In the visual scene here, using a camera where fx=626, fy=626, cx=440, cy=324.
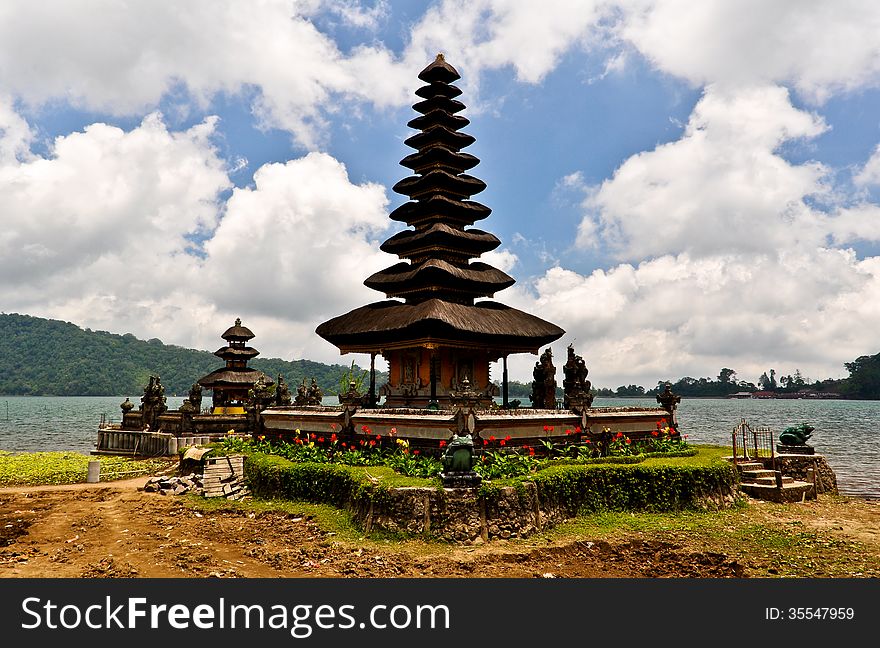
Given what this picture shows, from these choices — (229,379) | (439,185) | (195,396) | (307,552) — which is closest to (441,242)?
(439,185)

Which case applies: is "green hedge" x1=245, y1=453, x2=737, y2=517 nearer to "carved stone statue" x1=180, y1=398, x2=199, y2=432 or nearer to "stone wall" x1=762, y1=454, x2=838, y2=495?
"stone wall" x1=762, y1=454, x2=838, y2=495

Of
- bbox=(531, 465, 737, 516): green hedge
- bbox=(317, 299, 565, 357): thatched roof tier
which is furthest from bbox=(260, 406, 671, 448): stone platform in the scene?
bbox=(317, 299, 565, 357): thatched roof tier

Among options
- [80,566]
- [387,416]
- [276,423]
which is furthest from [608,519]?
[276,423]

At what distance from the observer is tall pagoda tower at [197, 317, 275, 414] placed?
50656 millimetres

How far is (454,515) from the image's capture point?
601 inches

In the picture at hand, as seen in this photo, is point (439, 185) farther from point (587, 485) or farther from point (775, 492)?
point (775, 492)

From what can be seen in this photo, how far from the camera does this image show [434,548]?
47.3ft

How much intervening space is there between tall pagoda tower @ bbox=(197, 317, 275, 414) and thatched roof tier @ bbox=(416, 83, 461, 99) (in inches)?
1011

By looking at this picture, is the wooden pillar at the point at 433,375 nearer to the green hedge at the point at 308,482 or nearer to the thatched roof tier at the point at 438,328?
the thatched roof tier at the point at 438,328

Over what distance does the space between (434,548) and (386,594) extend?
4.19 metres

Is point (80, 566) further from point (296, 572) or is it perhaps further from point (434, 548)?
point (434, 548)

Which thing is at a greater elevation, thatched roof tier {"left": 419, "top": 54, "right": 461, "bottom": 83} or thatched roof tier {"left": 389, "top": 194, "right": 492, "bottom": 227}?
thatched roof tier {"left": 419, "top": 54, "right": 461, "bottom": 83}

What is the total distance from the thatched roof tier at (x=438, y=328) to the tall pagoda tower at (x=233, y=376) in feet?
65.3

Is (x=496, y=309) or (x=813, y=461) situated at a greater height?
(x=496, y=309)
